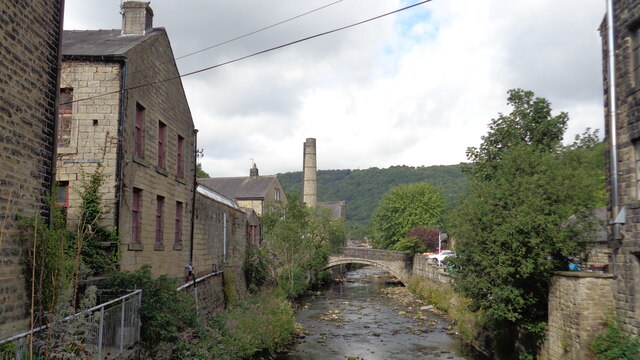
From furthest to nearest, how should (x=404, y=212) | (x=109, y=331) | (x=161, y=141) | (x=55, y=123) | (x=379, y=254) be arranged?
(x=404, y=212) → (x=379, y=254) → (x=161, y=141) → (x=55, y=123) → (x=109, y=331)

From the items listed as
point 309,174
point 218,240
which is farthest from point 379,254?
point 218,240

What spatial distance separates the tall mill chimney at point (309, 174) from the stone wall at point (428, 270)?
2227cm

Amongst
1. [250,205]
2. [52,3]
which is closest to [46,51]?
[52,3]

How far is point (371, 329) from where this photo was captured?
25.9 meters

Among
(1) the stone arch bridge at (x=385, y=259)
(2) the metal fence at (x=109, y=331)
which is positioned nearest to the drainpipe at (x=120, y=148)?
(2) the metal fence at (x=109, y=331)

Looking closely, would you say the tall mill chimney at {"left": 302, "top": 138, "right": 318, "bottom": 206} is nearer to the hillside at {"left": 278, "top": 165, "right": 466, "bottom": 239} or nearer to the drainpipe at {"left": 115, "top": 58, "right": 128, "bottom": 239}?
the drainpipe at {"left": 115, "top": 58, "right": 128, "bottom": 239}

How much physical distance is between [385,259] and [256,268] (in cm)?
2215

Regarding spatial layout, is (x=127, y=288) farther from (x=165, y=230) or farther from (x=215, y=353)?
(x=165, y=230)

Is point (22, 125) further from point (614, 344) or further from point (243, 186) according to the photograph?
point (243, 186)

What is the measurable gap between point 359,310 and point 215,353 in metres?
20.4

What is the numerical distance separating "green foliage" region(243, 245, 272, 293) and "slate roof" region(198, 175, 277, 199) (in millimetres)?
16118

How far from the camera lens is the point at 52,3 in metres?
9.07

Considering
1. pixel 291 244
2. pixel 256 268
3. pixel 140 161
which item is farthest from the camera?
pixel 291 244

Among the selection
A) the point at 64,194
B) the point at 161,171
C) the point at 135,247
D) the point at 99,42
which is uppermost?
the point at 99,42
